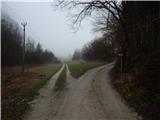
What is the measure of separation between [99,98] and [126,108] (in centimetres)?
309

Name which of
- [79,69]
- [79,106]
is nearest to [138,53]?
[79,106]

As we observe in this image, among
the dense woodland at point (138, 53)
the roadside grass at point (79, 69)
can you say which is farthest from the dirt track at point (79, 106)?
the roadside grass at point (79, 69)

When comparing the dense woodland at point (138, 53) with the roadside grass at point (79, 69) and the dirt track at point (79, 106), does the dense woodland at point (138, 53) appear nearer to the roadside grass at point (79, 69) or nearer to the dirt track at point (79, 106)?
the dirt track at point (79, 106)

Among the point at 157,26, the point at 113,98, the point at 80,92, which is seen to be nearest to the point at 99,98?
the point at 113,98

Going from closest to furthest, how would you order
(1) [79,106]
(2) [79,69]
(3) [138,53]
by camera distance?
1. (1) [79,106]
2. (3) [138,53]
3. (2) [79,69]

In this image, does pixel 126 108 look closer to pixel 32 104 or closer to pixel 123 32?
pixel 32 104

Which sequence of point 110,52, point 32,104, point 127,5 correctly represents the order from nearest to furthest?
point 32,104, point 127,5, point 110,52

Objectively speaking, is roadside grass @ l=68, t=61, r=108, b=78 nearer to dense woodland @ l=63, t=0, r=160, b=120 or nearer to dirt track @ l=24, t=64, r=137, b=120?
dense woodland @ l=63, t=0, r=160, b=120

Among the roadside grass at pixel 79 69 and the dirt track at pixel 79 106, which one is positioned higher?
the roadside grass at pixel 79 69

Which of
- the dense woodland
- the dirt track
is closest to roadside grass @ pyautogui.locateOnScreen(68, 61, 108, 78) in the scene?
the dense woodland

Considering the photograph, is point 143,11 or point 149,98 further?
point 143,11

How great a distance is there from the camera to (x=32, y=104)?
16141mm

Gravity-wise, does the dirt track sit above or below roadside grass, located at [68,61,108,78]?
below

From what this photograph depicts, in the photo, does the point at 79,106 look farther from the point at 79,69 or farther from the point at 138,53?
the point at 79,69
